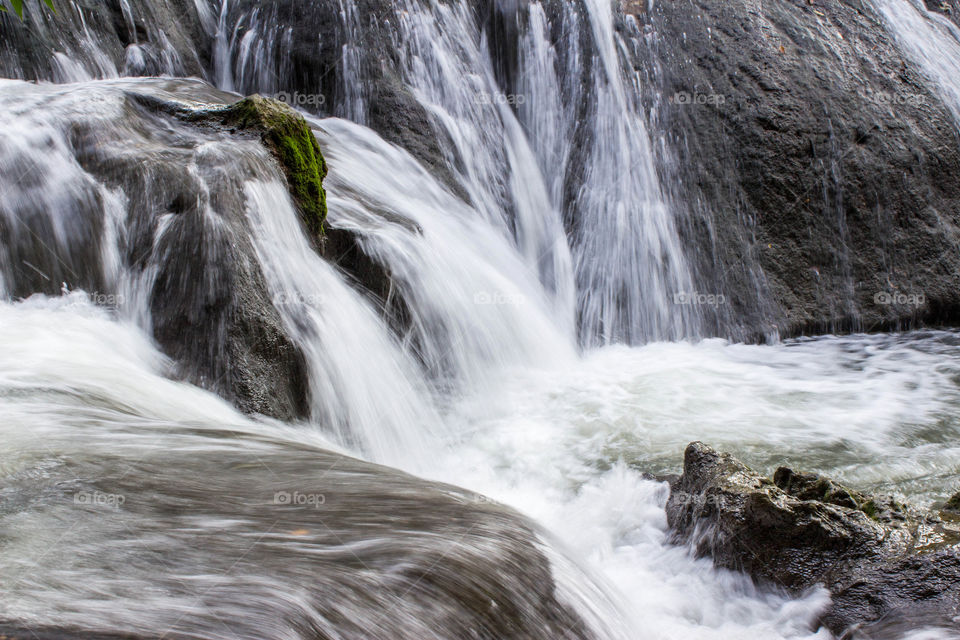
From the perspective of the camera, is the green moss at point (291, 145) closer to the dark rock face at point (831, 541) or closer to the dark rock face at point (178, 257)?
the dark rock face at point (178, 257)

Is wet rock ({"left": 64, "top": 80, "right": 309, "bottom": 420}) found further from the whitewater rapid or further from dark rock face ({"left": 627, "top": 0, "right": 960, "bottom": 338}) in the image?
dark rock face ({"left": 627, "top": 0, "right": 960, "bottom": 338})

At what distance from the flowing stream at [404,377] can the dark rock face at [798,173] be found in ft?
1.34

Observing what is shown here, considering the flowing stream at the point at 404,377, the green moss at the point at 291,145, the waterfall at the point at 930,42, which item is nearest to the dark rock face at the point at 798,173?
the flowing stream at the point at 404,377

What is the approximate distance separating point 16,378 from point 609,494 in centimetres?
270

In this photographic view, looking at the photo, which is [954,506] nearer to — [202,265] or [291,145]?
[202,265]

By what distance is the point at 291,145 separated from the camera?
4.62 meters

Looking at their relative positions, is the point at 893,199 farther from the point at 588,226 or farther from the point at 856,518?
the point at 856,518

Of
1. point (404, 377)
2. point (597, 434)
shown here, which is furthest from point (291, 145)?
point (597, 434)

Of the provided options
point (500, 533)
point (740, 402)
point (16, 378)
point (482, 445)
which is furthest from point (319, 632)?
point (740, 402)

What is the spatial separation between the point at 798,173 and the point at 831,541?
18.5 feet

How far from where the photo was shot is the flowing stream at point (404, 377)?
204 centimetres

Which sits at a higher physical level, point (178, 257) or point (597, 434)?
point (178, 257)

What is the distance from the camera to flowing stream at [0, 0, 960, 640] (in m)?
2.04

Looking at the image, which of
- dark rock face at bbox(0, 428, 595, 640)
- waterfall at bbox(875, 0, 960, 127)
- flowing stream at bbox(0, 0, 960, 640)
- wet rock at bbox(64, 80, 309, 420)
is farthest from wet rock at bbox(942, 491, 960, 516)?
waterfall at bbox(875, 0, 960, 127)
